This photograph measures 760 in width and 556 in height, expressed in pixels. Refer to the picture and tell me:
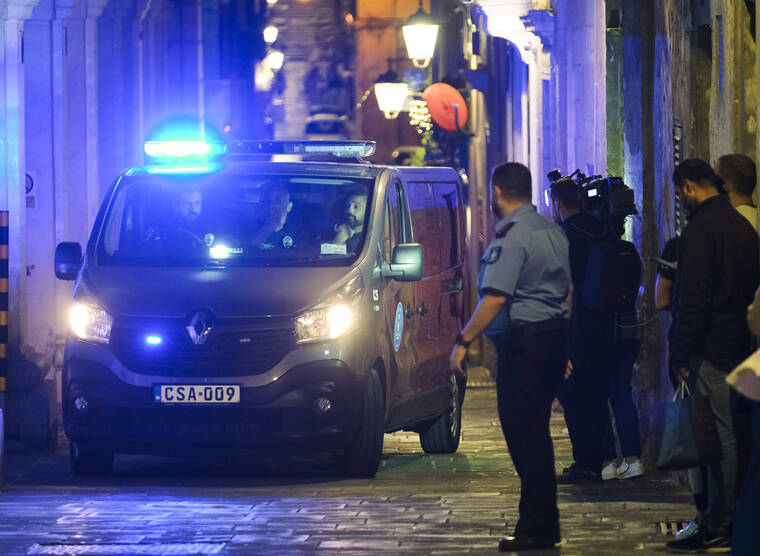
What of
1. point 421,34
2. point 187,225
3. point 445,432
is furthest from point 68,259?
point 421,34

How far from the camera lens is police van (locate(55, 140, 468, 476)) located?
11.0m

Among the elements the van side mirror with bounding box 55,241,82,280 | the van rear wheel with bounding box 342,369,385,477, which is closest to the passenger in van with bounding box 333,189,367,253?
the van rear wheel with bounding box 342,369,385,477

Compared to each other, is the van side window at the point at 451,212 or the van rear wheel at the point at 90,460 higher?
the van side window at the point at 451,212

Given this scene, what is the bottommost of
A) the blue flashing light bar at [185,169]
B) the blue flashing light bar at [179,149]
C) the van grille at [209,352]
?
the van grille at [209,352]

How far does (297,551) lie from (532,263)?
176 cm

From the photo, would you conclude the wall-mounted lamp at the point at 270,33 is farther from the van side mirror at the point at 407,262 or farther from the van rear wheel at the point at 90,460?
the van side mirror at the point at 407,262

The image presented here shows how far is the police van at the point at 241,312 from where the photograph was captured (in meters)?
11.0

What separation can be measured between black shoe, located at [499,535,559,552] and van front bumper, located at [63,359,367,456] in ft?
11.4

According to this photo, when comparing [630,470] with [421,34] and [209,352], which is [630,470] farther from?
[421,34]

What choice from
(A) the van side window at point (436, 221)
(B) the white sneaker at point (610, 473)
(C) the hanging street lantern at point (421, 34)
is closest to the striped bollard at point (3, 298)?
(A) the van side window at point (436, 221)

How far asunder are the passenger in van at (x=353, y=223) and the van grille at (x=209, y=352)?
2.83 ft

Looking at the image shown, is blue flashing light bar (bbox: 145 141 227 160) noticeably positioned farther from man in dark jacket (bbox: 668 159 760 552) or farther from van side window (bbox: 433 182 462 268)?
man in dark jacket (bbox: 668 159 760 552)

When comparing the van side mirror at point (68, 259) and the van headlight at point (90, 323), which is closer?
the van headlight at point (90, 323)

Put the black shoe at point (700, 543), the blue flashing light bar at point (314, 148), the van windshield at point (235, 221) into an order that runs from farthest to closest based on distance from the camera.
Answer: the blue flashing light bar at point (314, 148), the van windshield at point (235, 221), the black shoe at point (700, 543)
